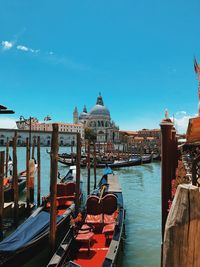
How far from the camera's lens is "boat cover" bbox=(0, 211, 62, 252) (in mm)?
5029

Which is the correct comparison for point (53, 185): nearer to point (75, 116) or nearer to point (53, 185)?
point (53, 185)

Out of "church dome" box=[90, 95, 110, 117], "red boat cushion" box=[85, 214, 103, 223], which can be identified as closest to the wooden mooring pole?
"red boat cushion" box=[85, 214, 103, 223]

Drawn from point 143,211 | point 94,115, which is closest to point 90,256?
point 143,211

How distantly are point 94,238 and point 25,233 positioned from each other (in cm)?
158

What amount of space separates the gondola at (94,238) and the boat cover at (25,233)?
0.59 m

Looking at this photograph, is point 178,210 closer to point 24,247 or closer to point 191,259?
point 191,259

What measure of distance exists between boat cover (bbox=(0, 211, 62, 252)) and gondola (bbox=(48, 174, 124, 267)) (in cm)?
59

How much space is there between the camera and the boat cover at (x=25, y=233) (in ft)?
16.5

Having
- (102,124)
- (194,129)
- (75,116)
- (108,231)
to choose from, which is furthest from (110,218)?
(75,116)

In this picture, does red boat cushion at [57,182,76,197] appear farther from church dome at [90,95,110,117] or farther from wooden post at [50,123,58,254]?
church dome at [90,95,110,117]

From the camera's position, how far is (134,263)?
21.1ft

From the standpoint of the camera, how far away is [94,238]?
21.0 feet

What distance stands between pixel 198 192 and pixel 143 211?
1035 centimetres

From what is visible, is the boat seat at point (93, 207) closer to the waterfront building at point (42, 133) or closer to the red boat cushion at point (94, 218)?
the red boat cushion at point (94, 218)
